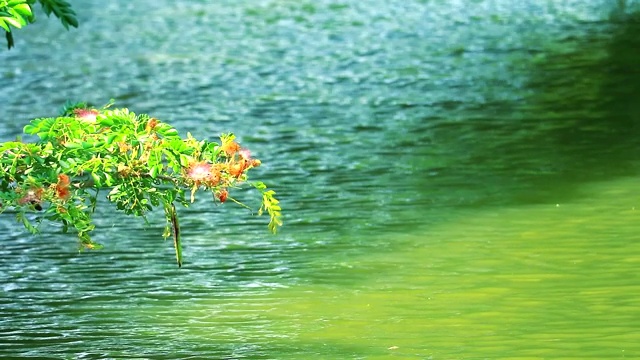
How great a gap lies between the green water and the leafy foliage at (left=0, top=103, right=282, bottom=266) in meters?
1.31

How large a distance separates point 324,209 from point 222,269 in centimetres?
218

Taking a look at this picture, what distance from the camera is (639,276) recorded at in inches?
384

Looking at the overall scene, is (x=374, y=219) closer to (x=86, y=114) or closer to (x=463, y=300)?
(x=463, y=300)

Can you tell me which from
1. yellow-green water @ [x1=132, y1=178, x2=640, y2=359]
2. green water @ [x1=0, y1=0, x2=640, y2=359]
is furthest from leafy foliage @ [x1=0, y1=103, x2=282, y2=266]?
yellow-green water @ [x1=132, y1=178, x2=640, y2=359]

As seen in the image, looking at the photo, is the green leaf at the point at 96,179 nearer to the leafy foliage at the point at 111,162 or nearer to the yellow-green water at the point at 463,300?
the leafy foliage at the point at 111,162

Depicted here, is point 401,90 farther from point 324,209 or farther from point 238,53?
point 324,209

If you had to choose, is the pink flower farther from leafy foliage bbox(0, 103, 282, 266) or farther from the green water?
the green water

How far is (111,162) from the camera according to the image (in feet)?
24.8

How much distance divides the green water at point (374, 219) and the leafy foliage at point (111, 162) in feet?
4.29

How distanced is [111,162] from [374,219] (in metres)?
4.87

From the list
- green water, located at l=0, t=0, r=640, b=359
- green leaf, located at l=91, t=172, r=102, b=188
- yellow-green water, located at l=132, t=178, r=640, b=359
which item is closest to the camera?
green leaf, located at l=91, t=172, r=102, b=188

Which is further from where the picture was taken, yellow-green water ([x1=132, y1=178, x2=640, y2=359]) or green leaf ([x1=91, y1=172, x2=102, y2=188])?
yellow-green water ([x1=132, y1=178, x2=640, y2=359])

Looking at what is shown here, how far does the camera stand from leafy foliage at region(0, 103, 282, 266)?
24.6 feet

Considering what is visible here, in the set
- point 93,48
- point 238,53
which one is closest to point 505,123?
point 238,53
